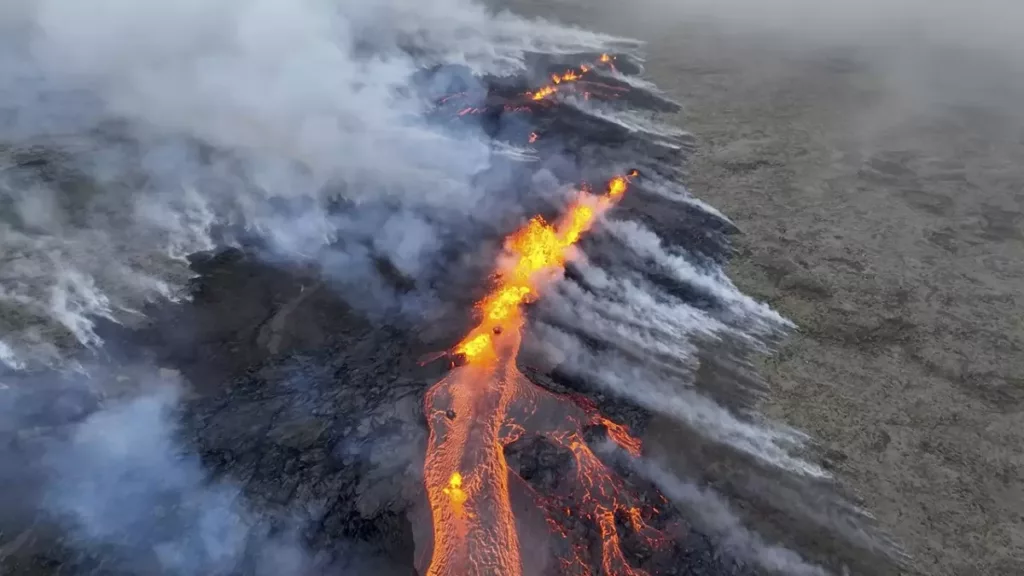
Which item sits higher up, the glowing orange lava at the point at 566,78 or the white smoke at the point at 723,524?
the glowing orange lava at the point at 566,78

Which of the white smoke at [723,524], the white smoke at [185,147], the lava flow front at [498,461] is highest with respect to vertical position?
the white smoke at [185,147]

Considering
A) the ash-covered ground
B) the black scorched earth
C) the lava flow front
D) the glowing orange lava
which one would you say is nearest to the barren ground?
the ash-covered ground

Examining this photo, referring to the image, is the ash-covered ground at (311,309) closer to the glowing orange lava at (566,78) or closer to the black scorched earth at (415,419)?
the black scorched earth at (415,419)

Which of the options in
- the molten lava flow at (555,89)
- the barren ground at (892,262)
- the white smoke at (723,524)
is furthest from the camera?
the molten lava flow at (555,89)

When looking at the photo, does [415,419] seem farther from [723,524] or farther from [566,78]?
[566,78]

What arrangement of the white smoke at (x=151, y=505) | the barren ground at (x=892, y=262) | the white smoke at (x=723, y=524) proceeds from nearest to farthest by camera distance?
the white smoke at (x=151, y=505), the white smoke at (x=723, y=524), the barren ground at (x=892, y=262)


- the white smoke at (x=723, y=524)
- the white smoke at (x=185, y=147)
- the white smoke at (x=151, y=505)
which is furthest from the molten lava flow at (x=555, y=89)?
the white smoke at (x=723, y=524)

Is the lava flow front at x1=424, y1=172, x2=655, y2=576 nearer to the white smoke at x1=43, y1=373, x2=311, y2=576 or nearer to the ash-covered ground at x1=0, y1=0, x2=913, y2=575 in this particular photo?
the ash-covered ground at x1=0, y1=0, x2=913, y2=575
